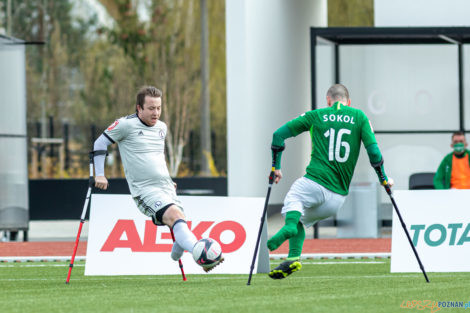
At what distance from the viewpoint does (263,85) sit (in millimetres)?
20984

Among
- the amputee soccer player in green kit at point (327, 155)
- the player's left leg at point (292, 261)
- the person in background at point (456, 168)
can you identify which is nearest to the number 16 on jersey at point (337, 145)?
the amputee soccer player in green kit at point (327, 155)

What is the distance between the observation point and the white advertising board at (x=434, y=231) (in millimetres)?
10836

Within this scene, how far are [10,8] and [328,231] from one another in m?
22.6

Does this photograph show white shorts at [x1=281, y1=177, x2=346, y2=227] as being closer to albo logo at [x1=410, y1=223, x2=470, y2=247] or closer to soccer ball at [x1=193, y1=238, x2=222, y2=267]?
soccer ball at [x1=193, y1=238, x2=222, y2=267]

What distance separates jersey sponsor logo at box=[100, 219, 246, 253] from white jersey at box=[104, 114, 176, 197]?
3.84ft

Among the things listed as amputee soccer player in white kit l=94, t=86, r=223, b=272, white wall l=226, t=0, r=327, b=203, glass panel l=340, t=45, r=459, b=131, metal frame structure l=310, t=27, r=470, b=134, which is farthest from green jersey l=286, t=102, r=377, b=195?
glass panel l=340, t=45, r=459, b=131

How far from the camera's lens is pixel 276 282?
9828 millimetres

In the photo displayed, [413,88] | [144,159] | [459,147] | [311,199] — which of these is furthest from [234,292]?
[413,88]

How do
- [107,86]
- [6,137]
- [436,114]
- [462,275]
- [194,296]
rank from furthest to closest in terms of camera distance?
[107,86] → [436,114] → [6,137] → [462,275] → [194,296]

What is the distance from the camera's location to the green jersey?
9820 mm

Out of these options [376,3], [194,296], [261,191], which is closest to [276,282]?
[194,296]

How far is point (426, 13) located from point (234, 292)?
13.2m

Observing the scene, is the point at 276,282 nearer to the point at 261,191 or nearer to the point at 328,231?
the point at 328,231

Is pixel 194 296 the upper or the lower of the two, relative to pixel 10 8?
lower
